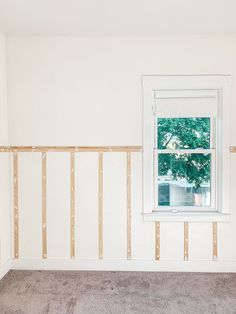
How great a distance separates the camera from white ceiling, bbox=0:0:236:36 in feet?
8.67

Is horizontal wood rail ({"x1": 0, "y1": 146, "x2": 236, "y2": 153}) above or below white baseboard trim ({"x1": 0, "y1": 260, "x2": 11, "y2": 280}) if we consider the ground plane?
above

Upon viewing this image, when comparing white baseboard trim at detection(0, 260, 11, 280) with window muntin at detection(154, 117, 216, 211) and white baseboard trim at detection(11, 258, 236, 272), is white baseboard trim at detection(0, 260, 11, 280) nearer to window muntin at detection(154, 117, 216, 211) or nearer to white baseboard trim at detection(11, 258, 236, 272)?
white baseboard trim at detection(11, 258, 236, 272)

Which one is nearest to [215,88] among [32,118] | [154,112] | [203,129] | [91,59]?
[203,129]

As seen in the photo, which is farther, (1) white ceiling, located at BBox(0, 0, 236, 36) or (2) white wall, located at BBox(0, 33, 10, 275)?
(2) white wall, located at BBox(0, 33, 10, 275)

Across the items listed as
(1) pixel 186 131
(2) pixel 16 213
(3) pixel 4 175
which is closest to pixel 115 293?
(2) pixel 16 213

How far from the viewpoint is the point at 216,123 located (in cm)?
351

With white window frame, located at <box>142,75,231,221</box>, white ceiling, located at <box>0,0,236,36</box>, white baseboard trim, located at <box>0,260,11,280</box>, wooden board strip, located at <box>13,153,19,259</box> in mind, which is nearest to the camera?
white ceiling, located at <box>0,0,236,36</box>

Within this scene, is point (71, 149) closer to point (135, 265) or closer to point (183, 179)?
point (183, 179)

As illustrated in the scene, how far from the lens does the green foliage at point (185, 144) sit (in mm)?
3580

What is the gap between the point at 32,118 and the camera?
11.4 feet

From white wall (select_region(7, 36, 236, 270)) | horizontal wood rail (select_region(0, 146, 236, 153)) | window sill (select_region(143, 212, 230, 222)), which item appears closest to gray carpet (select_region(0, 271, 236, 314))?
white wall (select_region(7, 36, 236, 270))

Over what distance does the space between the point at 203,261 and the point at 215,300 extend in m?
0.66

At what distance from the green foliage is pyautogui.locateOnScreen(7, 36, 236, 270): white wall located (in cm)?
29

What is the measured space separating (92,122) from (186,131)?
1.05 metres
